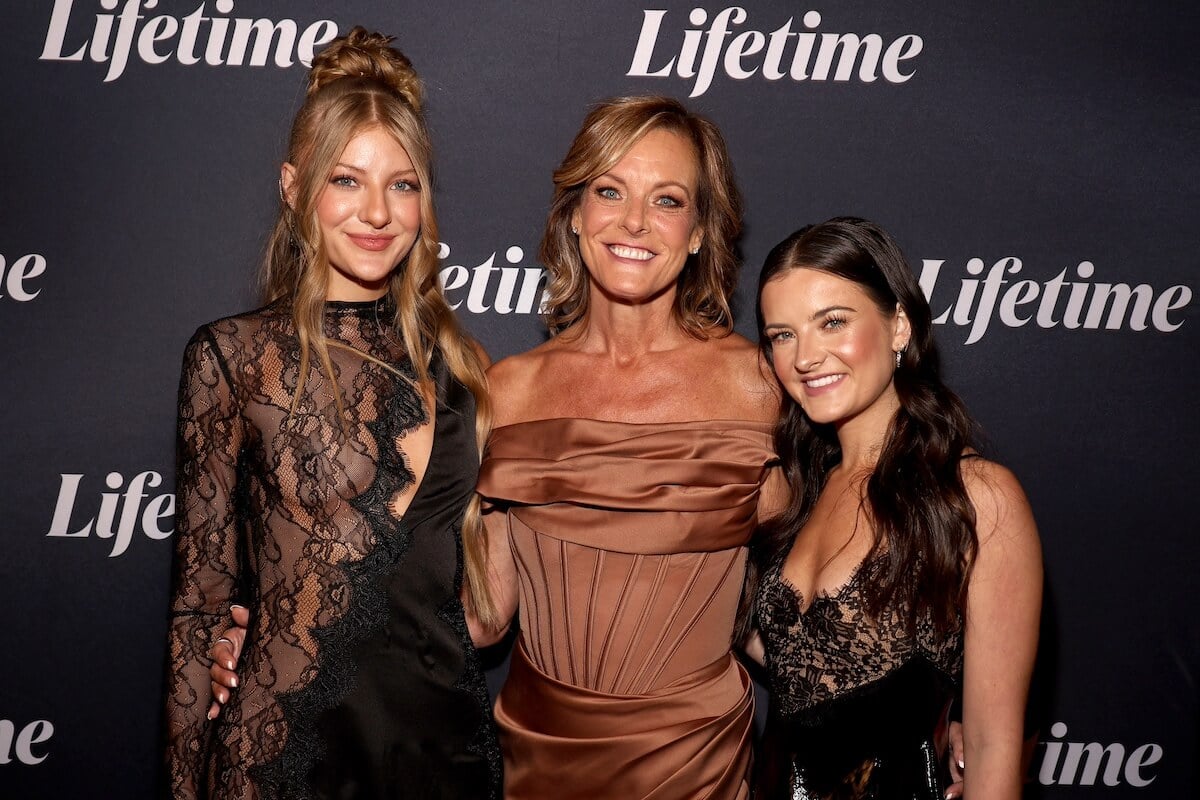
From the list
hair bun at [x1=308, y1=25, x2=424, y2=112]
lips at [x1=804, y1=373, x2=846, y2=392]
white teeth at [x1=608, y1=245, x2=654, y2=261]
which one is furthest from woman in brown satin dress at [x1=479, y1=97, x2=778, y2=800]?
hair bun at [x1=308, y1=25, x2=424, y2=112]

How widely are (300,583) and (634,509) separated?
71cm

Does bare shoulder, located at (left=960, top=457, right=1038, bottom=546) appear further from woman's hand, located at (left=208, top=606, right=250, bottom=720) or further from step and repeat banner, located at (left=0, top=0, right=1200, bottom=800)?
woman's hand, located at (left=208, top=606, right=250, bottom=720)

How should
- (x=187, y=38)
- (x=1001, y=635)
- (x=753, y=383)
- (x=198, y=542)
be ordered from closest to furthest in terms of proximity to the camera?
(x=1001, y=635) → (x=198, y=542) → (x=753, y=383) → (x=187, y=38)

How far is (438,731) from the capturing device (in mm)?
2127

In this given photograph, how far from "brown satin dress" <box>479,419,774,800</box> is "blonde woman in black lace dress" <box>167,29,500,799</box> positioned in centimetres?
17

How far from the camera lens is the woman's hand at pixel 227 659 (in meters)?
2.01

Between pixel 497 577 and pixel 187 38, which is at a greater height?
pixel 187 38

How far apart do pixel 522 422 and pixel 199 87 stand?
Result: 4.22 ft

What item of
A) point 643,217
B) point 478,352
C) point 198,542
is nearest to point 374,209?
point 478,352

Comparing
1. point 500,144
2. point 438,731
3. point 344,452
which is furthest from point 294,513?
point 500,144

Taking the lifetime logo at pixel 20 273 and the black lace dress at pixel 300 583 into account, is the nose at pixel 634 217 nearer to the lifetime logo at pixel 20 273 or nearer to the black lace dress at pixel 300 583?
the black lace dress at pixel 300 583

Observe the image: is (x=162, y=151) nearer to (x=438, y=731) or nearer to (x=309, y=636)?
(x=309, y=636)

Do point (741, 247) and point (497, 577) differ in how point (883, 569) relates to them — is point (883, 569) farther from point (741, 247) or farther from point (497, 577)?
point (741, 247)

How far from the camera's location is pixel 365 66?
2248 mm
